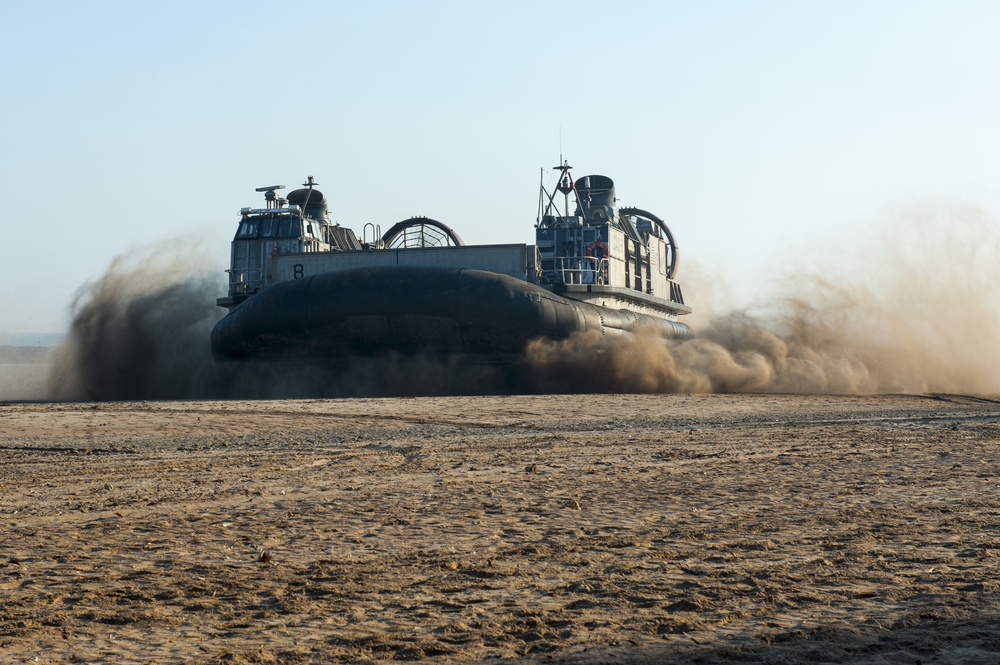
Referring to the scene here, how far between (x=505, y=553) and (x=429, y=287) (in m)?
9.70

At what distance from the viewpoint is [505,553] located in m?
2.96

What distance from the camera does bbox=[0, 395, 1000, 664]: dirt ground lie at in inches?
83.1

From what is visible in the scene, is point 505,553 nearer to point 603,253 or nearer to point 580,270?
point 580,270

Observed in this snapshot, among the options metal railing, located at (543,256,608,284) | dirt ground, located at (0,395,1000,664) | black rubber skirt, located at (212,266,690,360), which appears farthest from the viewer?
metal railing, located at (543,256,608,284)

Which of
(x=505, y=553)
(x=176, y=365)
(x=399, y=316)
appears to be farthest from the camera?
(x=176, y=365)

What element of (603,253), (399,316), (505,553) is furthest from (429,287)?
(505,553)

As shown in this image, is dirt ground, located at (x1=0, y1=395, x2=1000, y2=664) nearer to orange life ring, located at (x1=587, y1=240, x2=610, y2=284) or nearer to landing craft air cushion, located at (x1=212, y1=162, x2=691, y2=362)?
landing craft air cushion, located at (x1=212, y1=162, x2=691, y2=362)

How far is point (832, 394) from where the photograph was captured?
1362 centimetres

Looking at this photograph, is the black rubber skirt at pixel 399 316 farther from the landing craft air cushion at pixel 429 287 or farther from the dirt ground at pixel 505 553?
the dirt ground at pixel 505 553

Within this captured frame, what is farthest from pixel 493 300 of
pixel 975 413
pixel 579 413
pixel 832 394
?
pixel 975 413

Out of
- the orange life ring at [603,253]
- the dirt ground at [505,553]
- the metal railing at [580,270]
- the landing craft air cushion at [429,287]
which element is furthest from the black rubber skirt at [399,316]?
the dirt ground at [505,553]

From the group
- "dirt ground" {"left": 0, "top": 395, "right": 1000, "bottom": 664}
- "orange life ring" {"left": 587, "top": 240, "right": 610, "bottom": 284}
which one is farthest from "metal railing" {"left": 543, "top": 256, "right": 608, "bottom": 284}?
"dirt ground" {"left": 0, "top": 395, "right": 1000, "bottom": 664}

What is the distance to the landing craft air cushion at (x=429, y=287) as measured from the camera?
41.0 feet

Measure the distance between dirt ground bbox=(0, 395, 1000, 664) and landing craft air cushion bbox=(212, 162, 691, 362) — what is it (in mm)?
6198
